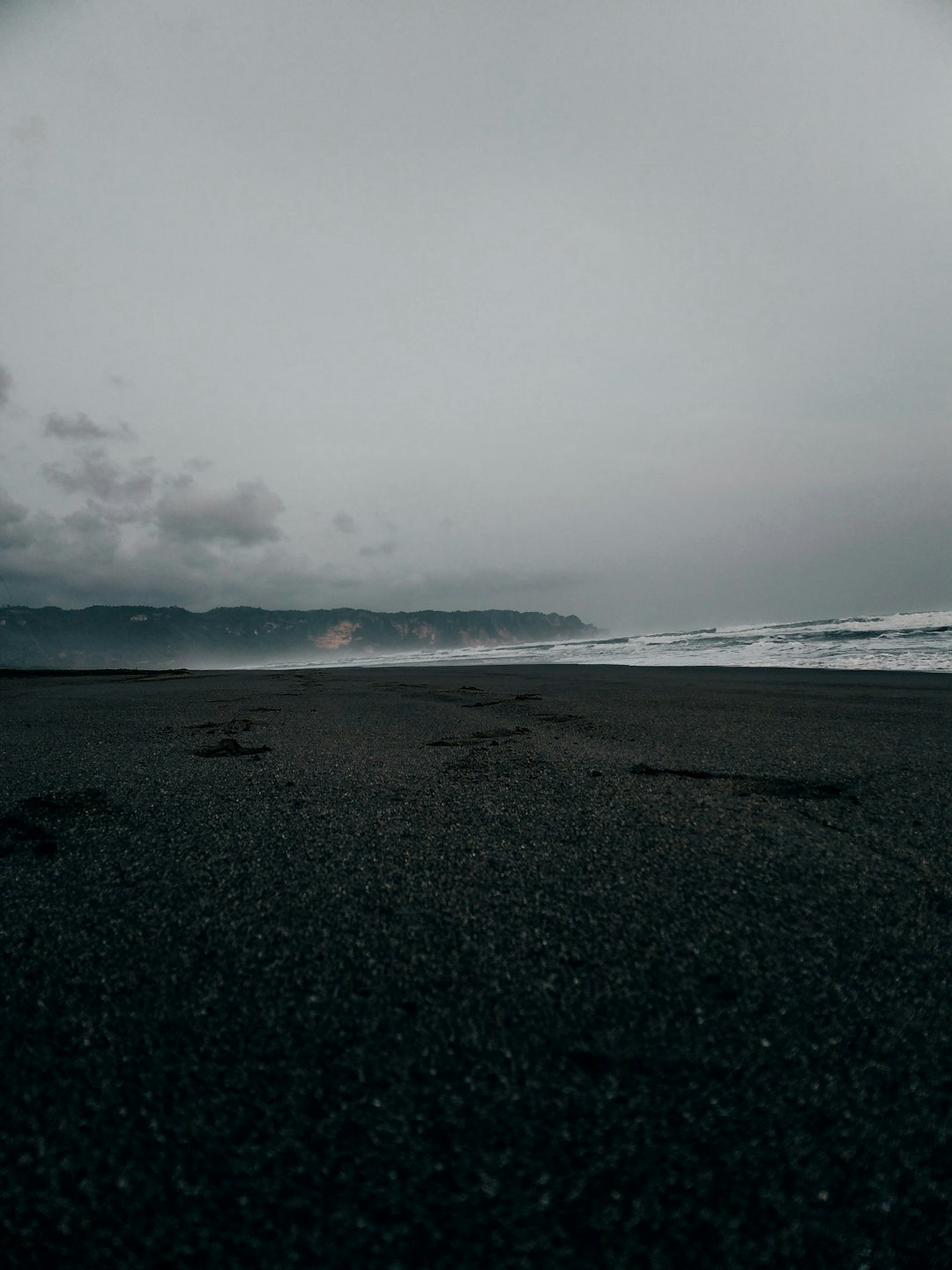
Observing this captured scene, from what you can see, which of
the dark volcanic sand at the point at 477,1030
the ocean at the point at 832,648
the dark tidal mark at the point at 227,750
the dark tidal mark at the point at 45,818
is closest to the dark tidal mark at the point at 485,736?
the dark tidal mark at the point at 227,750

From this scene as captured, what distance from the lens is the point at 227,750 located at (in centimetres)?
283

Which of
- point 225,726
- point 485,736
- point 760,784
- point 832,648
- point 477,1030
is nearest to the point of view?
point 477,1030

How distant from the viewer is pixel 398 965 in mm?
1002

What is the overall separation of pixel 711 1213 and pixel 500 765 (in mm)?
1857

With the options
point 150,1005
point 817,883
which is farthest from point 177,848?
point 817,883

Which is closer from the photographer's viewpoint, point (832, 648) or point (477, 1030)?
point (477, 1030)

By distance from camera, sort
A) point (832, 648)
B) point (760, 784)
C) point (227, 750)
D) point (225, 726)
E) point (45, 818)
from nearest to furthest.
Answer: point (45, 818) < point (760, 784) < point (227, 750) < point (225, 726) < point (832, 648)

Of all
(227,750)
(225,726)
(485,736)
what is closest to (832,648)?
(485,736)

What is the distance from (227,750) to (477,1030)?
242 cm

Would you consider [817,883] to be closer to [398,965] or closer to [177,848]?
[398,965]

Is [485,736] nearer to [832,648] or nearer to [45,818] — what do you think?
[45,818]

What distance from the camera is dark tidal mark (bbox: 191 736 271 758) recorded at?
8.92ft

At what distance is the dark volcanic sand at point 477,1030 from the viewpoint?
1.93 feet

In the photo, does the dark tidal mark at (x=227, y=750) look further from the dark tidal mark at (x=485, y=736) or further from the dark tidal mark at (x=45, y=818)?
the dark tidal mark at (x=485, y=736)
